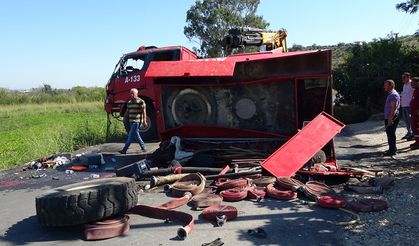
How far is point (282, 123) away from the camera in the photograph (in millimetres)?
9633

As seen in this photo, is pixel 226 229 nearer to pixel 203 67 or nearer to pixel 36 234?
pixel 36 234

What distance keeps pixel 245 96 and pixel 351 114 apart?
437 inches

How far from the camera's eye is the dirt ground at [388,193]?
507cm

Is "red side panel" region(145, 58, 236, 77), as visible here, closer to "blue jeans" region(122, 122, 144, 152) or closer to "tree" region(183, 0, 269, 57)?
"blue jeans" region(122, 122, 144, 152)

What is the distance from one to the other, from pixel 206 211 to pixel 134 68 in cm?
889

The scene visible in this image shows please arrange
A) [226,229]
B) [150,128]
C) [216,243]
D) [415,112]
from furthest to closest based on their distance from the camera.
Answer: [150,128], [415,112], [226,229], [216,243]

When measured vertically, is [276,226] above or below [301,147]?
below

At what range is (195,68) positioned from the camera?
9.59 meters

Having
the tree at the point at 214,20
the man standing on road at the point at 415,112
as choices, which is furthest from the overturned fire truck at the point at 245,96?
the tree at the point at 214,20

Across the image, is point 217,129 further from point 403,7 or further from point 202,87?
point 403,7

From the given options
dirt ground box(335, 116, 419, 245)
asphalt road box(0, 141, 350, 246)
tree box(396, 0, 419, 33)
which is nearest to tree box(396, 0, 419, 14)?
tree box(396, 0, 419, 33)

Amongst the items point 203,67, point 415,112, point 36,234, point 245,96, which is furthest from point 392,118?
point 36,234

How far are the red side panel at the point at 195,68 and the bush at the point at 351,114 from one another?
11.5m

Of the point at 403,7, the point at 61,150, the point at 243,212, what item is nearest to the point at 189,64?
the point at 243,212
